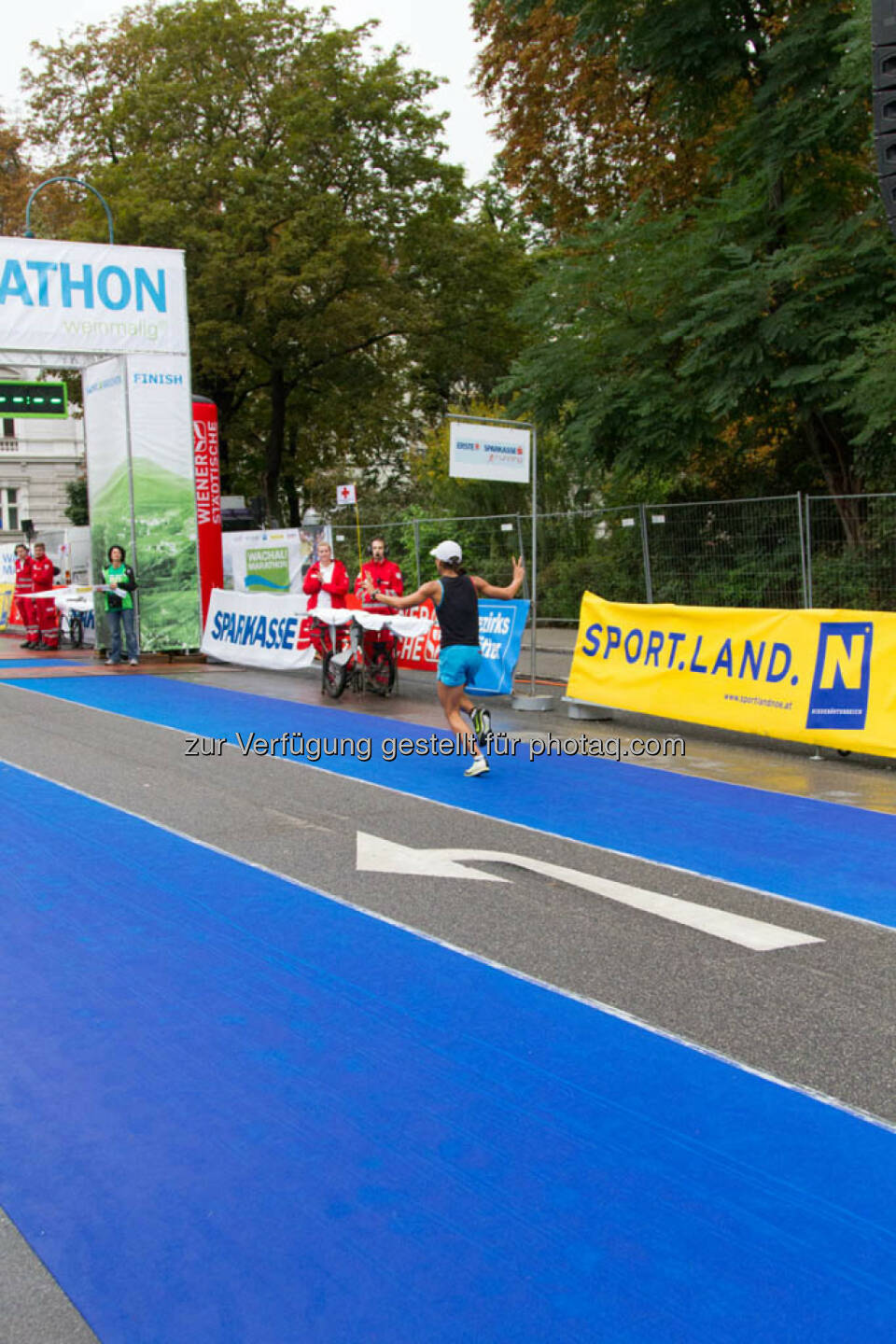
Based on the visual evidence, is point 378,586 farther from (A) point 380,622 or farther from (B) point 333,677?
(B) point 333,677

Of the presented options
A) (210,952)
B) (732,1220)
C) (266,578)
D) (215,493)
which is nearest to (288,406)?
(266,578)

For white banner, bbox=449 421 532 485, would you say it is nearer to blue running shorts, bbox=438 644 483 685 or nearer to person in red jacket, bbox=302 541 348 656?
person in red jacket, bbox=302 541 348 656

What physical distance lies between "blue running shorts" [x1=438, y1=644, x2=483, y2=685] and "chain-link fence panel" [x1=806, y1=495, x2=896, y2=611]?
623 centimetres

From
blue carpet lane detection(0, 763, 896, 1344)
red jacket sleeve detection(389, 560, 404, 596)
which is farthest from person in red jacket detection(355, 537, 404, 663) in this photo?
blue carpet lane detection(0, 763, 896, 1344)

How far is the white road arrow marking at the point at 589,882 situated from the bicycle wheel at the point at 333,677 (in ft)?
25.1

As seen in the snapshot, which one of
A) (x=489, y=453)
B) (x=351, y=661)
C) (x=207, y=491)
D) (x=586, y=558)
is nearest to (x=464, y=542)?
(x=586, y=558)

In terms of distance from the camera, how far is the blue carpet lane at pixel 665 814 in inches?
313

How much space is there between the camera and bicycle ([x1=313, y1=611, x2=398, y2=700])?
54.8 feet

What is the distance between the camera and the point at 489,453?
15758mm

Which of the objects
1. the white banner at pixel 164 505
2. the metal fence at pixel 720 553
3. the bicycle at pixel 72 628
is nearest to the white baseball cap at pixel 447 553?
the metal fence at pixel 720 553

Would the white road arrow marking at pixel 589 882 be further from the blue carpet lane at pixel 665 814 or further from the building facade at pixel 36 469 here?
the building facade at pixel 36 469

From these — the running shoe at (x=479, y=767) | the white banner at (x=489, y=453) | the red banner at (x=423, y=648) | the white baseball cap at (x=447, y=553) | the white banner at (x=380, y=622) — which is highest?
the white banner at (x=489, y=453)

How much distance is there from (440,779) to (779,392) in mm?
10234

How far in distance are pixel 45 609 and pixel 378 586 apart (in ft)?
39.6
